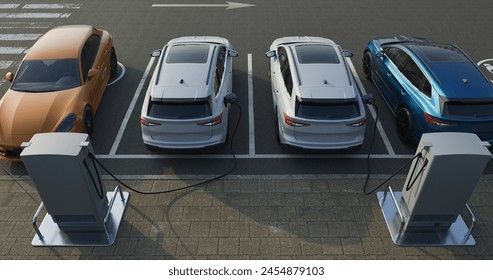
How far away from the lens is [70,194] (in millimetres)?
5891

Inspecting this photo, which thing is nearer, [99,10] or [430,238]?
[430,238]

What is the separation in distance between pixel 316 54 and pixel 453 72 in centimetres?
292

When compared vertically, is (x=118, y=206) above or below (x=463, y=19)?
below

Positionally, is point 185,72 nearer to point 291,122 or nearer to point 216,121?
point 216,121

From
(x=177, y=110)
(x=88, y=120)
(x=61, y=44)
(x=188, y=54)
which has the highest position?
(x=188, y=54)

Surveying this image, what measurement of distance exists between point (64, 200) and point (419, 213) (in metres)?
5.69

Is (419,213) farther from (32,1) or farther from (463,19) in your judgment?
(32,1)

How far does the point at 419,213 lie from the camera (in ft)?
20.2

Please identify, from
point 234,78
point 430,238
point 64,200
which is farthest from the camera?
point 234,78

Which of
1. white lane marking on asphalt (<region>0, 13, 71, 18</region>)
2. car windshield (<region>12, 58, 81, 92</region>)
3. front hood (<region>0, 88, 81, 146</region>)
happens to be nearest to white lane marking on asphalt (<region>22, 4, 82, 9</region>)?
white lane marking on asphalt (<region>0, 13, 71, 18</region>)

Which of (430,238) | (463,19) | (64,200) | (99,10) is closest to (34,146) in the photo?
(64,200)

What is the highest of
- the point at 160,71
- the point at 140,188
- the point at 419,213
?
the point at 160,71

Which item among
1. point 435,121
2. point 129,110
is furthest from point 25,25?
point 435,121

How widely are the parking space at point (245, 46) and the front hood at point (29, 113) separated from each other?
1058mm
